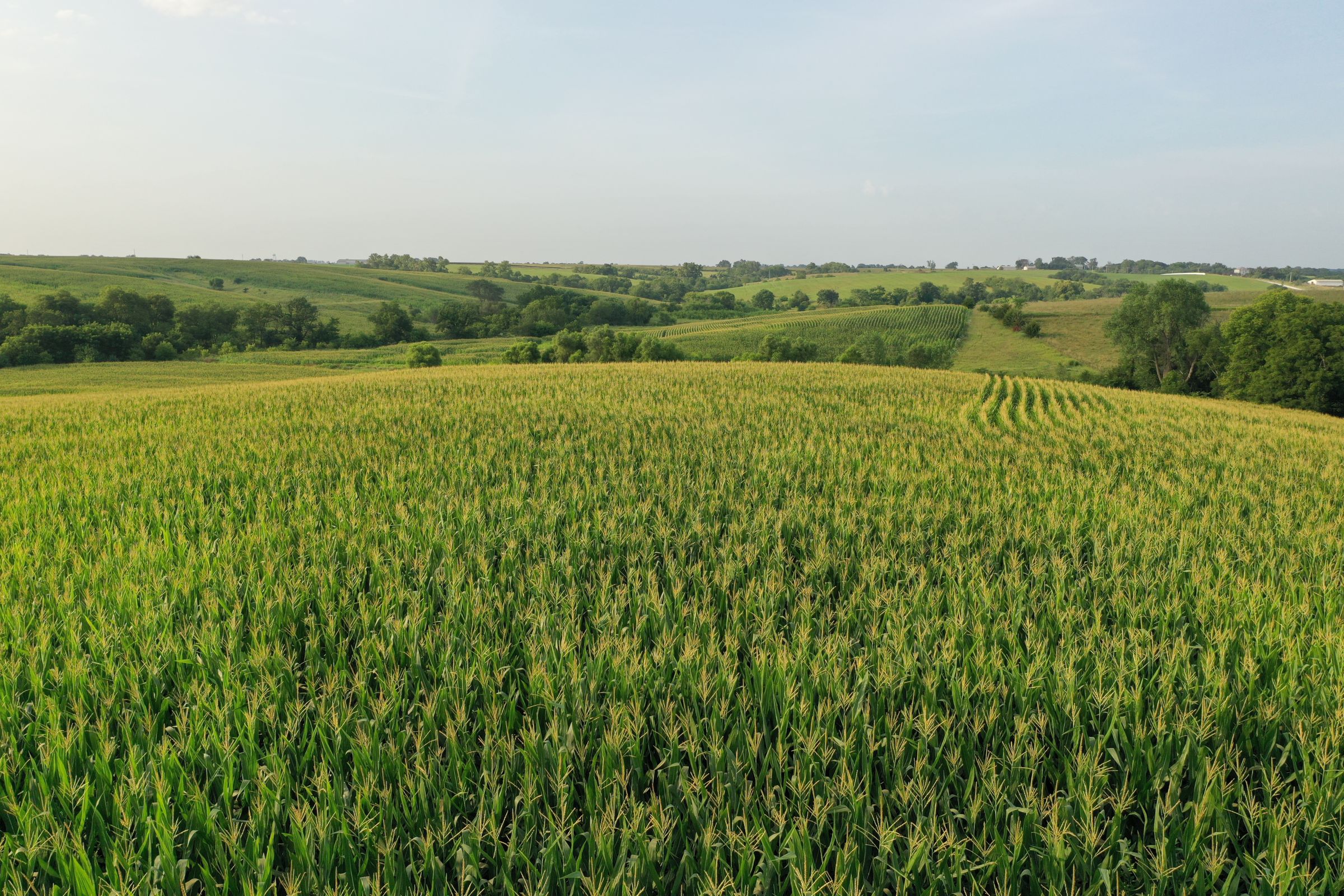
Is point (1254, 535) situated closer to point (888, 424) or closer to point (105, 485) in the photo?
point (888, 424)

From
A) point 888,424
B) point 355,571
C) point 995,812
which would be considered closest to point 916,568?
point 995,812

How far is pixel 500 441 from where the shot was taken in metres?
12.5

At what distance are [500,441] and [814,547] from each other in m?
7.94

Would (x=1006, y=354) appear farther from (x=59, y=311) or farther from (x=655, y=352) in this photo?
(x=59, y=311)

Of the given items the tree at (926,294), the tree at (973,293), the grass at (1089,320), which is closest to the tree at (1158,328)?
the grass at (1089,320)

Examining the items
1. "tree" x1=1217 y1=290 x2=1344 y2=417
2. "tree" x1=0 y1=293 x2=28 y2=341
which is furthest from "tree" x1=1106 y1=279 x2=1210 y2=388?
"tree" x1=0 y1=293 x2=28 y2=341

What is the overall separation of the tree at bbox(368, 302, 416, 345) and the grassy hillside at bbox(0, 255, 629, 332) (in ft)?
12.3

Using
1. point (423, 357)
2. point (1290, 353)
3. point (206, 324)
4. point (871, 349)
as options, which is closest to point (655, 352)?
point (423, 357)

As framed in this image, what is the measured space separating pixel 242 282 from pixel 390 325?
62.1 m

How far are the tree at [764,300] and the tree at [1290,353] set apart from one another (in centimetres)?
11192

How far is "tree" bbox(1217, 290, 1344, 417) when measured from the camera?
168 feet

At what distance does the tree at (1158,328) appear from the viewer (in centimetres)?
7725

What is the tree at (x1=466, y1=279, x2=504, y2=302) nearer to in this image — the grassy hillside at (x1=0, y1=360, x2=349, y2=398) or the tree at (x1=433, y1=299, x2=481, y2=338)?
the tree at (x1=433, y1=299, x2=481, y2=338)

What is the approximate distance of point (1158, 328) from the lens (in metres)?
77.9
